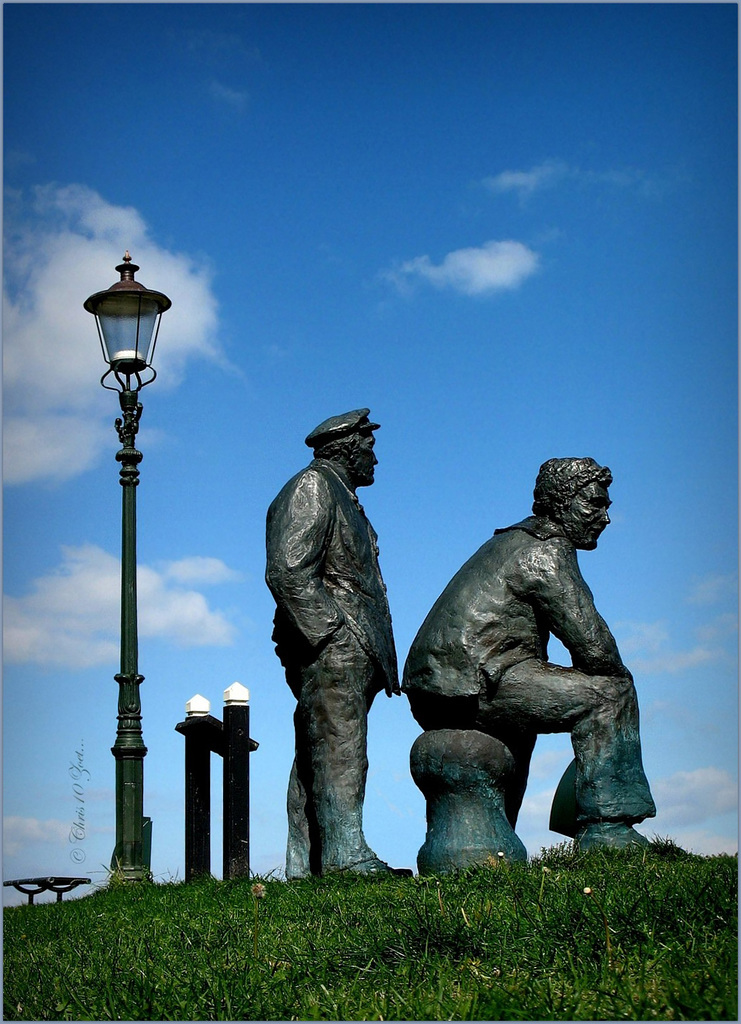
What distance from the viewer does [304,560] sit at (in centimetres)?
752

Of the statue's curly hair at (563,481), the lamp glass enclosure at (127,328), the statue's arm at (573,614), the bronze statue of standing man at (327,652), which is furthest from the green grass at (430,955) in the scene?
the lamp glass enclosure at (127,328)

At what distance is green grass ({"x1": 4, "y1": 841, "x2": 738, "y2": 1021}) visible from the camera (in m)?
4.27

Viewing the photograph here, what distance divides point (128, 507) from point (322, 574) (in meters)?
2.37

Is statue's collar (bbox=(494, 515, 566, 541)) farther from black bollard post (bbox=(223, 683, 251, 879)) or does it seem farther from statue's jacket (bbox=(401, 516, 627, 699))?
black bollard post (bbox=(223, 683, 251, 879))

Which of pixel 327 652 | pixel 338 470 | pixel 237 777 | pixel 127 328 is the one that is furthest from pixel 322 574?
pixel 127 328

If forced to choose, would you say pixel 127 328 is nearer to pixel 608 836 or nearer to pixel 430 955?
pixel 608 836

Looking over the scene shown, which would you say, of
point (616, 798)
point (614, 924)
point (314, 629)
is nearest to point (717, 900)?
point (614, 924)

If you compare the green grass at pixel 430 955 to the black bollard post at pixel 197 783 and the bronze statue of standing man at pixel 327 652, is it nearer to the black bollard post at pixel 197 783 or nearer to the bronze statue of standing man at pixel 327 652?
the bronze statue of standing man at pixel 327 652

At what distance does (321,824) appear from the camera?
297 inches

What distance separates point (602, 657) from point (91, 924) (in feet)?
9.96

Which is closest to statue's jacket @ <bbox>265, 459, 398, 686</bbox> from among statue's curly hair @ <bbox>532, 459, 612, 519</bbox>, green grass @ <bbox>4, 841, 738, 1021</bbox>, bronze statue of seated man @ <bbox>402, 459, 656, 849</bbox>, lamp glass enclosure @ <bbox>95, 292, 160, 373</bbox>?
bronze statue of seated man @ <bbox>402, 459, 656, 849</bbox>

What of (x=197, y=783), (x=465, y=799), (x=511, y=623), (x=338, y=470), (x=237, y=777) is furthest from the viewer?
(x=197, y=783)

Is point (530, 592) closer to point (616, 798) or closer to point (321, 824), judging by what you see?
point (616, 798)

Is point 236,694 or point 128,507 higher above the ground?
point 128,507
